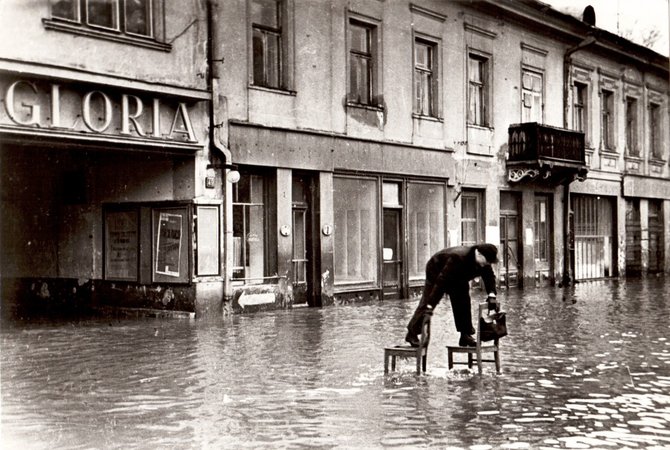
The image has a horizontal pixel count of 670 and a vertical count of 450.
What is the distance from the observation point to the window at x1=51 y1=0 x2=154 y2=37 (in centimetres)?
1357

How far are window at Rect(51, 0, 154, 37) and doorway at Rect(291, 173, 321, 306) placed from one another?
4.76 meters

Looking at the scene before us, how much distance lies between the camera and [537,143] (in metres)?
24.2

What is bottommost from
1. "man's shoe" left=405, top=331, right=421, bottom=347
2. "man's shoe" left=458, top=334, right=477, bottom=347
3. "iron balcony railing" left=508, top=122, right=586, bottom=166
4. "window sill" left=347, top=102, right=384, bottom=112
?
"man's shoe" left=458, top=334, right=477, bottom=347

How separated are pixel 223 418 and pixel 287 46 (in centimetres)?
1183

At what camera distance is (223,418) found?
6957mm

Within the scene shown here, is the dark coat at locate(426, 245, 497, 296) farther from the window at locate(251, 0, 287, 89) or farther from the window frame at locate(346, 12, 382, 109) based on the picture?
the window frame at locate(346, 12, 382, 109)

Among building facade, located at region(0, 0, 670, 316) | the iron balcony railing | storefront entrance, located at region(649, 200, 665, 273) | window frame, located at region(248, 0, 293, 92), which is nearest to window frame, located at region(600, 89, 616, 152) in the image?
building facade, located at region(0, 0, 670, 316)

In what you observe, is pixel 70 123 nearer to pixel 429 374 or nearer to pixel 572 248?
pixel 429 374

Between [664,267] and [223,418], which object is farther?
[664,267]

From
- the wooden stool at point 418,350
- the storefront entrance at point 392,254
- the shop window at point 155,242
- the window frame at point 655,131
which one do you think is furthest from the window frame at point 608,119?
the wooden stool at point 418,350

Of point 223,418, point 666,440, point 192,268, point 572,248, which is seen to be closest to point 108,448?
point 223,418

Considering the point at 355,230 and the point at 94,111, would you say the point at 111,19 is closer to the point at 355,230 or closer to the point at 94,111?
the point at 94,111

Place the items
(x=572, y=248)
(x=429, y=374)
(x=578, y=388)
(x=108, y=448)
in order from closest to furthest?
(x=108, y=448)
(x=578, y=388)
(x=429, y=374)
(x=572, y=248)

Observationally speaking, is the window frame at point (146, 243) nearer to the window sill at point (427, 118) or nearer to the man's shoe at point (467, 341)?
the man's shoe at point (467, 341)
